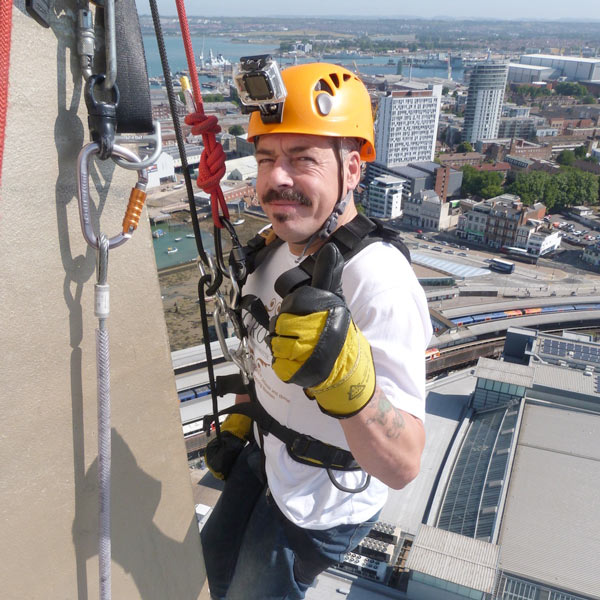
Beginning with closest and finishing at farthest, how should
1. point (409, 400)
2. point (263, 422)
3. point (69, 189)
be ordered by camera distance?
point (69, 189), point (409, 400), point (263, 422)

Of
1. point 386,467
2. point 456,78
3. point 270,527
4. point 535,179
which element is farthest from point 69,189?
point 456,78

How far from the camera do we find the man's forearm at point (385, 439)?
106cm

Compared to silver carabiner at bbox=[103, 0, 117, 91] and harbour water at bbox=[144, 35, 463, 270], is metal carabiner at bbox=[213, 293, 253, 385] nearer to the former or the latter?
silver carabiner at bbox=[103, 0, 117, 91]

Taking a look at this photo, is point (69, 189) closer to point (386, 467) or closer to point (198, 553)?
point (386, 467)

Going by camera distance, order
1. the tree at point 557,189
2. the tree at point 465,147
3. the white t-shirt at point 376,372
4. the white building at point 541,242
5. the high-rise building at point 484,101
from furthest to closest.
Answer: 1. the high-rise building at point 484,101
2. the tree at point 465,147
3. the tree at point 557,189
4. the white building at point 541,242
5. the white t-shirt at point 376,372

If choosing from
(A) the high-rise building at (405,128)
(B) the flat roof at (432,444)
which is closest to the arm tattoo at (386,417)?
(B) the flat roof at (432,444)

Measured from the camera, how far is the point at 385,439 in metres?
1.08

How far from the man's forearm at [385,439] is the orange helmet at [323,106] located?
645 millimetres

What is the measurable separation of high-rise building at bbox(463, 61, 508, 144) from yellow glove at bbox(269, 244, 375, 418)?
41077mm

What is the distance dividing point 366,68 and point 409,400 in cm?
8804

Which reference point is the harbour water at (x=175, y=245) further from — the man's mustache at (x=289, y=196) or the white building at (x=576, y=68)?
the white building at (x=576, y=68)

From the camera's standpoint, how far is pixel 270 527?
5.18 ft

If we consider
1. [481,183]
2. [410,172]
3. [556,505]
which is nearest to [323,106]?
[556,505]

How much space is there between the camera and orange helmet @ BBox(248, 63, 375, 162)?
126cm
